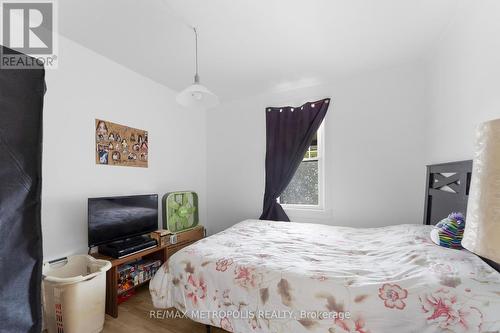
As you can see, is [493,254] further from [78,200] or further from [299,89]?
[299,89]

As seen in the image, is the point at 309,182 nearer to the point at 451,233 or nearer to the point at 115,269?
the point at 451,233

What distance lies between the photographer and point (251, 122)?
344 cm

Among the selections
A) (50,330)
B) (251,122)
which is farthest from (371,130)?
(50,330)

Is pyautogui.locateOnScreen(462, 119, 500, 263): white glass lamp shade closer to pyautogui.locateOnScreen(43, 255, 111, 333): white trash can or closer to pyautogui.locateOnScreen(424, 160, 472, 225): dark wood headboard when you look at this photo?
pyautogui.locateOnScreen(424, 160, 472, 225): dark wood headboard

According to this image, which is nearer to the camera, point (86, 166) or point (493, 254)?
point (493, 254)

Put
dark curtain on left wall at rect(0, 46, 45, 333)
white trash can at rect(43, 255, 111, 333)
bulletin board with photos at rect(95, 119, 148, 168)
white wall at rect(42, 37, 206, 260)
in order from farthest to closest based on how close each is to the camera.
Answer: bulletin board with photos at rect(95, 119, 148, 168) → white wall at rect(42, 37, 206, 260) → white trash can at rect(43, 255, 111, 333) → dark curtain on left wall at rect(0, 46, 45, 333)

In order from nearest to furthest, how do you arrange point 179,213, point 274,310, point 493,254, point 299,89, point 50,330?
point 493,254 → point 274,310 → point 50,330 → point 179,213 → point 299,89

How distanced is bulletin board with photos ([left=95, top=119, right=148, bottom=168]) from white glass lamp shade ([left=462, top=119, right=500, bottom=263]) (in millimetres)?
2738

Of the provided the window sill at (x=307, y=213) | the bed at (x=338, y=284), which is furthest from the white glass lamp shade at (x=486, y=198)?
the window sill at (x=307, y=213)

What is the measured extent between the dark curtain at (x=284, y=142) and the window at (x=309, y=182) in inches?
7.1

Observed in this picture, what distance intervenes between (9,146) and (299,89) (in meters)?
3.02

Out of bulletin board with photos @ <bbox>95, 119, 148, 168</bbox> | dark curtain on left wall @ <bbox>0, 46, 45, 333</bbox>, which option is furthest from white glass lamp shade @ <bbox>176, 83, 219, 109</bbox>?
bulletin board with photos @ <bbox>95, 119, 148, 168</bbox>

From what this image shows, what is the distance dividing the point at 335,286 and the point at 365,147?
204 centimetres

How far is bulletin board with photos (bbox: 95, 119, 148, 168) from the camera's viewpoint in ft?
7.48
